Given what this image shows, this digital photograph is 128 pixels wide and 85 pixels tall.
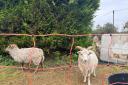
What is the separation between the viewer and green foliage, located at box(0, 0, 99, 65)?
34.8 ft

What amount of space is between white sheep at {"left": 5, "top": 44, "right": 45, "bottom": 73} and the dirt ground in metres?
0.36

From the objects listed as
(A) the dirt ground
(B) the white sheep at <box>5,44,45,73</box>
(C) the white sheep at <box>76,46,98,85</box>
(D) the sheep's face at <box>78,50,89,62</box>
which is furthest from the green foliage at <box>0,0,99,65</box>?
(D) the sheep's face at <box>78,50,89,62</box>

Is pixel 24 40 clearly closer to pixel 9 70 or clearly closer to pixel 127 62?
pixel 9 70

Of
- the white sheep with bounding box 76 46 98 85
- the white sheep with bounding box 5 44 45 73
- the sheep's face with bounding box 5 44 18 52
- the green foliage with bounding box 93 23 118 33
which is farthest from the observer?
the green foliage with bounding box 93 23 118 33

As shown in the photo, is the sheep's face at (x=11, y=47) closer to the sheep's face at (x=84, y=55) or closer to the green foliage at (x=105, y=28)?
the sheep's face at (x=84, y=55)

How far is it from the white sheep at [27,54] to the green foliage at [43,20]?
58 centimetres

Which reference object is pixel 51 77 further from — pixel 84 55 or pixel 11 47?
pixel 11 47

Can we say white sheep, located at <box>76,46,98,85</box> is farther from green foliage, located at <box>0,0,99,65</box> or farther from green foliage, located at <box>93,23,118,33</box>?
green foliage, located at <box>93,23,118,33</box>

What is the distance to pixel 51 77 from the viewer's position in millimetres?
9625

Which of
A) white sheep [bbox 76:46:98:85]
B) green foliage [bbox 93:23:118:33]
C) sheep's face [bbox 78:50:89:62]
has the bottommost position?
white sheep [bbox 76:46:98:85]

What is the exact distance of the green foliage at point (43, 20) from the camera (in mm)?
10594

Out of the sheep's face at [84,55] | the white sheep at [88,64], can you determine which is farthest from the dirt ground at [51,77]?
the sheep's face at [84,55]

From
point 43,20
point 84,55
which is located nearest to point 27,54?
point 43,20

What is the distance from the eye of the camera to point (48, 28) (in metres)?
10.7
